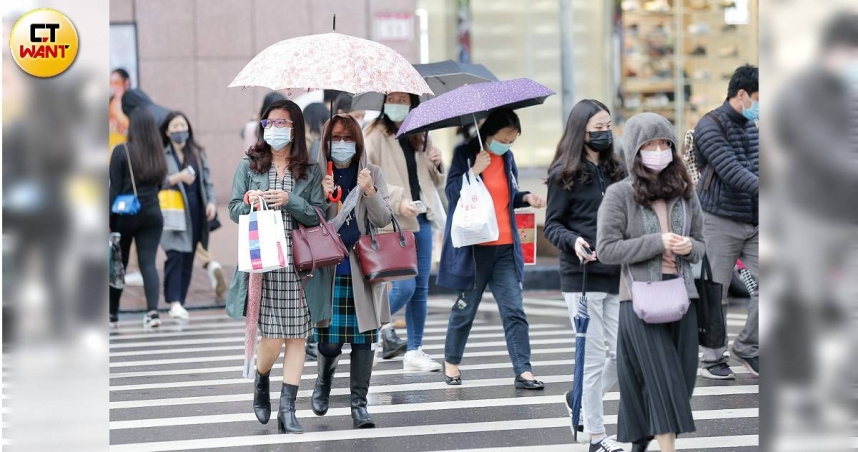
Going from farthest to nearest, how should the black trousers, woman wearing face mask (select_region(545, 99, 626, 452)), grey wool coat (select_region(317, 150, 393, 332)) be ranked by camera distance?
the black trousers, grey wool coat (select_region(317, 150, 393, 332)), woman wearing face mask (select_region(545, 99, 626, 452))

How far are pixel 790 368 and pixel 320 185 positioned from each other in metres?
4.49

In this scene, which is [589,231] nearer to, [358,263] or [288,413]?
[358,263]

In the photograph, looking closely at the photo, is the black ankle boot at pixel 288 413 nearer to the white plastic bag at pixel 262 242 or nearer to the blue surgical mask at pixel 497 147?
the white plastic bag at pixel 262 242

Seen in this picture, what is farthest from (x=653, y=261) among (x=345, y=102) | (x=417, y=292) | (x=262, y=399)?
(x=345, y=102)

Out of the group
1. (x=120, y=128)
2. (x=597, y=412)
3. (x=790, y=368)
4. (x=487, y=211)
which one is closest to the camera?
(x=790, y=368)

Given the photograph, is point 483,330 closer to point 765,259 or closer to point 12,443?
point 12,443

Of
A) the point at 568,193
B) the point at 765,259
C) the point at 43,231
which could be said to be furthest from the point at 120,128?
the point at 765,259

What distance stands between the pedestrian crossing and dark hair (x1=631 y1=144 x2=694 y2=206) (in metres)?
1.55

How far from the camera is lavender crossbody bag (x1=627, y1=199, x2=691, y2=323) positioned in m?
5.49

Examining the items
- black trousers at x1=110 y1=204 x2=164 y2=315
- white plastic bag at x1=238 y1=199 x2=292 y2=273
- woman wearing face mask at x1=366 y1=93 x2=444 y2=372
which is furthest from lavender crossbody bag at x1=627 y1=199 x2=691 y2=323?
black trousers at x1=110 y1=204 x2=164 y2=315

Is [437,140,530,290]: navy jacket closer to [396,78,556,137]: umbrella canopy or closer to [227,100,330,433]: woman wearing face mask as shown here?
[396,78,556,137]: umbrella canopy

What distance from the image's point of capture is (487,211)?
8062 mm

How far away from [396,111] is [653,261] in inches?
143

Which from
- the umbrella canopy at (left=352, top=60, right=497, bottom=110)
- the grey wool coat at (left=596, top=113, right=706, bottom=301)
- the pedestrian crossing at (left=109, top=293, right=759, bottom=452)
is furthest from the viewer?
the umbrella canopy at (left=352, top=60, right=497, bottom=110)
